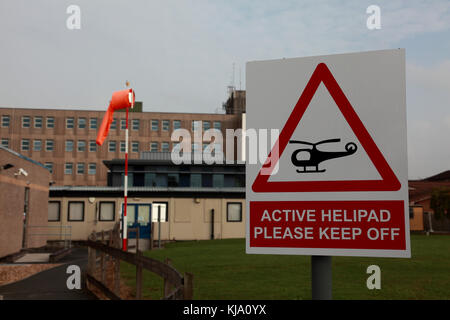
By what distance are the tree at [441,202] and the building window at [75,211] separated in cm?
3710

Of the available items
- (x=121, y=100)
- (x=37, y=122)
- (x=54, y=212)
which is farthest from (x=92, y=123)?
(x=121, y=100)

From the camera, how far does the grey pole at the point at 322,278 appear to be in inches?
74.7

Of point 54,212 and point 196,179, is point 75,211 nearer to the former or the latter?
point 54,212

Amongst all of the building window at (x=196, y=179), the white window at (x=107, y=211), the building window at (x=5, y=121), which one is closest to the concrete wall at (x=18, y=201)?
the white window at (x=107, y=211)

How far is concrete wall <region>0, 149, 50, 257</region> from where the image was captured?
24781mm

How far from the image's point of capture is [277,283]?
42.5 feet

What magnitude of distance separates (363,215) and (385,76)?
0.58m

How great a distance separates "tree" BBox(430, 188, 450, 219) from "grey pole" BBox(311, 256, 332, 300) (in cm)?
5358

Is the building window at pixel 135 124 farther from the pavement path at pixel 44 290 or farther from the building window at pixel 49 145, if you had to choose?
the pavement path at pixel 44 290

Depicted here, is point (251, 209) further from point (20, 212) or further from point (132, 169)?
point (132, 169)

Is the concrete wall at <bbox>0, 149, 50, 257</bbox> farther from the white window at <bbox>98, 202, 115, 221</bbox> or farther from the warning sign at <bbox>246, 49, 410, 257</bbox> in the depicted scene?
the warning sign at <bbox>246, 49, 410, 257</bbox>

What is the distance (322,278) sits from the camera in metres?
1.91

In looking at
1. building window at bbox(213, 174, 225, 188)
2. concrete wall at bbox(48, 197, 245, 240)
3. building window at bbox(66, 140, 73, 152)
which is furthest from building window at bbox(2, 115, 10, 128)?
building window at bbox(213, 174, 225, 188)

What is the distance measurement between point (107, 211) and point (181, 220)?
6.41 m
